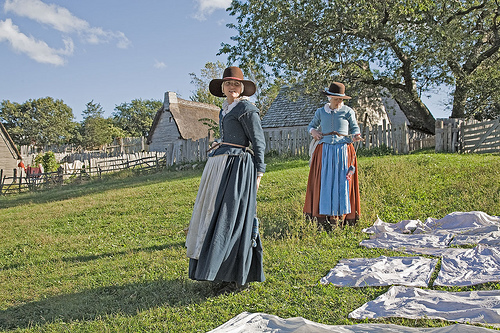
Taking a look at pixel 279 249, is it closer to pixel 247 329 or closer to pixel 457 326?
pixel 247 329

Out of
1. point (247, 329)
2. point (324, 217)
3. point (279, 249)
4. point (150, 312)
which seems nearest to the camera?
point (247, 329)

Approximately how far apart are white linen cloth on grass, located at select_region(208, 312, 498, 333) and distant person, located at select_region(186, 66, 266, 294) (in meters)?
0.59

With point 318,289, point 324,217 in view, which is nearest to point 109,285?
point 318,289

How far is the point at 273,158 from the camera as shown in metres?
17.8

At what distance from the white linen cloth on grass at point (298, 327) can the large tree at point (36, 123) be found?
5498 centimetres

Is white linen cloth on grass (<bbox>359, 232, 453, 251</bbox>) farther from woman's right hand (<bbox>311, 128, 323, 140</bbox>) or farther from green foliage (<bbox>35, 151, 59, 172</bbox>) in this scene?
green foliage (<bbox>35, 151, 59, 172</bbox>)

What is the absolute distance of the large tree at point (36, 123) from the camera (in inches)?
2087

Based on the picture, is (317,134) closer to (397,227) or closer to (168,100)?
(397,227)

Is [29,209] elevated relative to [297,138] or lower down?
lower down

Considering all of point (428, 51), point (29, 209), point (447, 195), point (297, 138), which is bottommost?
point (29, 209)

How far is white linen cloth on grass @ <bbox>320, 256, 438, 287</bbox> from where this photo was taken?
4.03 meters

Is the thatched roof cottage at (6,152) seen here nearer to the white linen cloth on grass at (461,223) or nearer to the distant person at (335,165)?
the distant person at (335,165)

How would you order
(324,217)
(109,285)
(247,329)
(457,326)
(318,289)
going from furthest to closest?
(324,217) → (109,285) → (318,289) → (247,329) → (457,326)

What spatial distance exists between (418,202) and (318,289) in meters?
4.52
